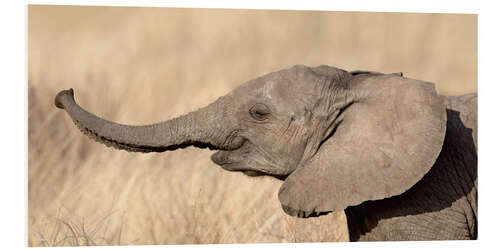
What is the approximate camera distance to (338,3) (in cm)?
595

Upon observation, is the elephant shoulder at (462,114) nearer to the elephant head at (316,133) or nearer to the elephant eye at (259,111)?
the elephant head at (316,133)

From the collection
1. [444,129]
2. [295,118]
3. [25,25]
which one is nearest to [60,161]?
[25,25]

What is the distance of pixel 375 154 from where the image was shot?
15.1 ft

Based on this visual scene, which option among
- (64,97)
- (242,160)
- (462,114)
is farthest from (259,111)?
(462,114)

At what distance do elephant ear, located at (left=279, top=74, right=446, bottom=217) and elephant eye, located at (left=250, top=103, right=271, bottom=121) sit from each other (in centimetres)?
32

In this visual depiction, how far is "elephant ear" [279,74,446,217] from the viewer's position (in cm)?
454

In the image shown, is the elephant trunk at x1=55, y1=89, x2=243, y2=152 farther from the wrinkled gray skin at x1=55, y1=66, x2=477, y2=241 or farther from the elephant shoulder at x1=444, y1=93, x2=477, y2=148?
the elephant shoulder at x1=444, y1=93, x2=477, y2=148

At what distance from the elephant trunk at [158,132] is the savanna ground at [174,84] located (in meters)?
1.65

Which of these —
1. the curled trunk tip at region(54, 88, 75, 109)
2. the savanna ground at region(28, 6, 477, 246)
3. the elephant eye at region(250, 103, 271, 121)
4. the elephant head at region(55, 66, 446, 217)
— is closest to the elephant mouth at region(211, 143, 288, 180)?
the elephant head at region(55, 66, 446, 217)

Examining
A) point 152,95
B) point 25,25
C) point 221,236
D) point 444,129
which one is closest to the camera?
point 444,129

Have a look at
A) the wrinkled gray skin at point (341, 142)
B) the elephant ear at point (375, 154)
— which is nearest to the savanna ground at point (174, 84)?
the wrinkled gray skin at point (341, 142)

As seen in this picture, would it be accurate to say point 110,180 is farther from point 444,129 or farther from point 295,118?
point 444,129

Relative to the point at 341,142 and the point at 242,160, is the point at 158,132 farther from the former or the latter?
the point at 341,142

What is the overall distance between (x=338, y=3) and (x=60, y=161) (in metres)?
2.79
